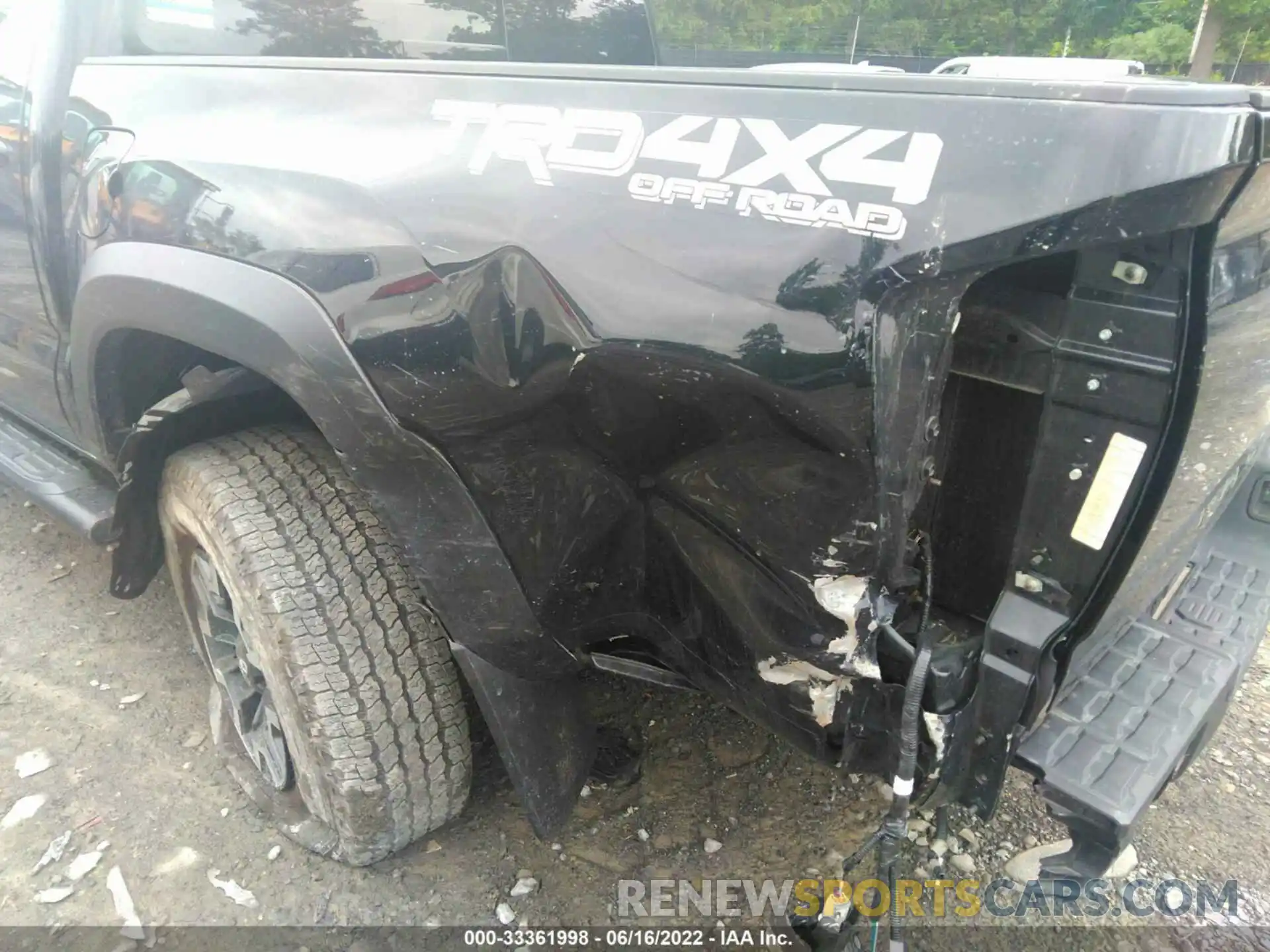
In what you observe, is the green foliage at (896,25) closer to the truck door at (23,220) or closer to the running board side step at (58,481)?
the truck door at (23,220)

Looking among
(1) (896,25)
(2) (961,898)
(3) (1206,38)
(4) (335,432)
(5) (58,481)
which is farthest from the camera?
(3) (1206,38)

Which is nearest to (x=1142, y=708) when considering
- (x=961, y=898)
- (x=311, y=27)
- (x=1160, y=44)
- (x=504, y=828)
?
(x=961, y=898)

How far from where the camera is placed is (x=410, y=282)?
1.45 meters

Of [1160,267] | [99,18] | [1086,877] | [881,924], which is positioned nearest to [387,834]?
[881,924]

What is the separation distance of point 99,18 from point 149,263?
83 cm

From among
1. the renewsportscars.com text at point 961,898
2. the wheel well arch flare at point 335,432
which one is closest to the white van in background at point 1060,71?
the wheel well arch flare at point 335,432

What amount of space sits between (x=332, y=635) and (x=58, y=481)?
4.69 ft

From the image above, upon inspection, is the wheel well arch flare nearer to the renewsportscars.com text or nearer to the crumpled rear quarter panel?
the crumpled rear quarter panel

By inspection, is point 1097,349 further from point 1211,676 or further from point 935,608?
point 1211,676

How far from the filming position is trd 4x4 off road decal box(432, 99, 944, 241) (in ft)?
3.76

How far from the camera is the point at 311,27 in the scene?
2.18 metres

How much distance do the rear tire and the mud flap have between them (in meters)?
0.22

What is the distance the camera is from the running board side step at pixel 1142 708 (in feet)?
4.84

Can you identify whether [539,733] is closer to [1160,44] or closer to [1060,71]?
[1060,71]
